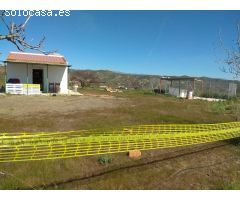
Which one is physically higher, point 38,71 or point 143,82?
point 38,71

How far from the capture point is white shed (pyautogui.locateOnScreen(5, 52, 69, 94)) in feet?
70.3

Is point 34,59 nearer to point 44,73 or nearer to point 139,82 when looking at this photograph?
point 44,73

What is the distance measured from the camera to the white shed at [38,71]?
21.4m

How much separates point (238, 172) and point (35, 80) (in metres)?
21.7

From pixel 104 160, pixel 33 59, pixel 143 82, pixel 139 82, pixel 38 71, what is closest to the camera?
pixel 104 160

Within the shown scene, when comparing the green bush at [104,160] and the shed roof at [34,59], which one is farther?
the shed roof at [34,59]

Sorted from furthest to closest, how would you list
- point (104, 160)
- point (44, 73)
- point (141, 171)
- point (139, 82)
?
point (139, 82)
point (44, 73)
point (104, 160)
point (141, 171)

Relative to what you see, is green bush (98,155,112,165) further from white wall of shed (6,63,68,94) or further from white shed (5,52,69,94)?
white wall of shed (6,63,68,94)

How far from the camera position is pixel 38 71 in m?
23.6

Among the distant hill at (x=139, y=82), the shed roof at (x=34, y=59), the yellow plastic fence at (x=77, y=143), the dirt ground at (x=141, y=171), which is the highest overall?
the shed roof at (x=34, y=59)

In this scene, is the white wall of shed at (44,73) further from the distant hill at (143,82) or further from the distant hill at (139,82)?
the distant hill at (143,82)

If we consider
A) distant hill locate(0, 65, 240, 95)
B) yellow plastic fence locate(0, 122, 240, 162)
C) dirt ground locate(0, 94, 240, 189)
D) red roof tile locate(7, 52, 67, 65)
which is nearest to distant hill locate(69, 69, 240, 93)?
distant hill locate(0, 65, 240, 95)

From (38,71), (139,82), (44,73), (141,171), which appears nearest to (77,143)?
(141,171)

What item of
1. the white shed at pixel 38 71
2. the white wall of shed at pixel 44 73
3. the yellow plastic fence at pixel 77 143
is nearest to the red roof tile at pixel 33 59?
the white shed at pixel 38 71
